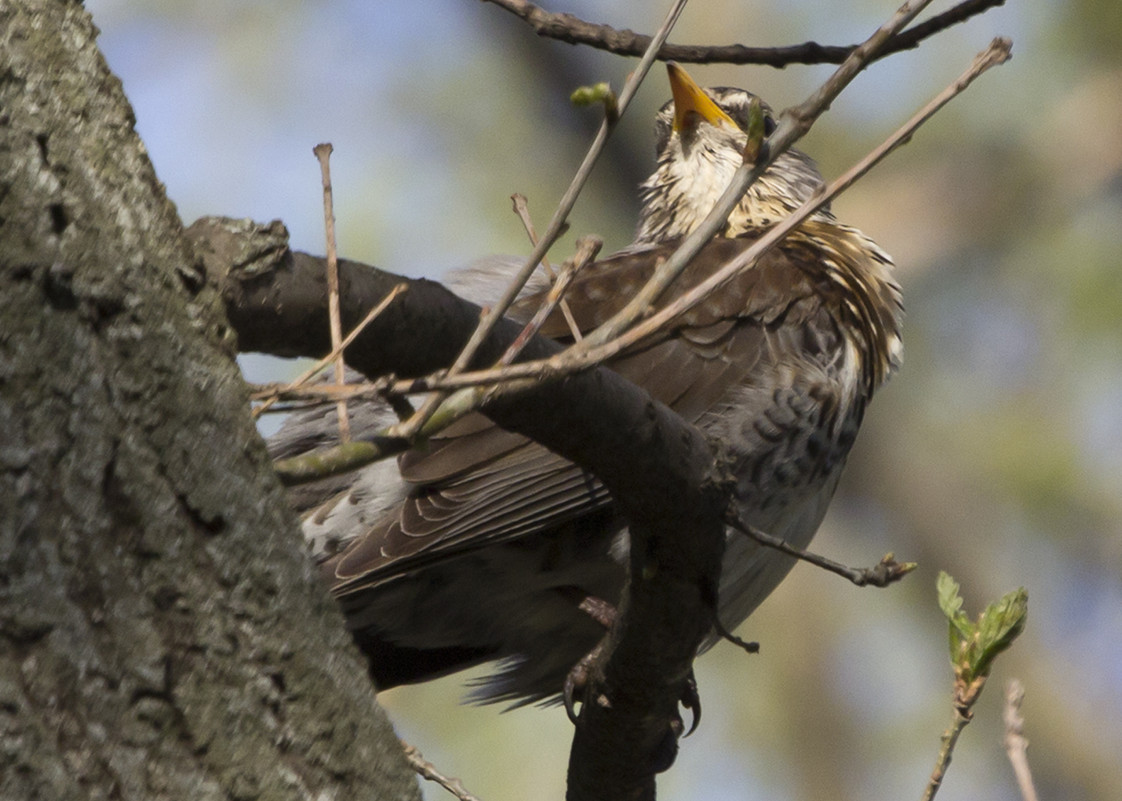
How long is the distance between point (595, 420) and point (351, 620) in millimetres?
1752

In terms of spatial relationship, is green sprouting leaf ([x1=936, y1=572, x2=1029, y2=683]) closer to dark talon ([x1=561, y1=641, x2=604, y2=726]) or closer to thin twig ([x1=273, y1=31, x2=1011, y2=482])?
thin twig ([x1=273, y1=31, x2=1011, y2=482])

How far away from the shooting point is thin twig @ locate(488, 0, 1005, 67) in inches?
111

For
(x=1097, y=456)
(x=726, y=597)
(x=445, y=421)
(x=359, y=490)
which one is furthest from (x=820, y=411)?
(x=1097, y=456)

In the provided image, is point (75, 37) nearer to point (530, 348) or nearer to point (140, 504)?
point (140, 504)

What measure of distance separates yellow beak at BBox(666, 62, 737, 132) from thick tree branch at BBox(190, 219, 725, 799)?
2.73 metres

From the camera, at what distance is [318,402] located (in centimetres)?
206

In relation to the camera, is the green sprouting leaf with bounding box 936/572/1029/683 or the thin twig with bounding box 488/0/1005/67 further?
the thin twig with bounding box 488/0/1005/67

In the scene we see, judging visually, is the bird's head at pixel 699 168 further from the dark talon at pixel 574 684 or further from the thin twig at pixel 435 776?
the thin twig at pixel 435 776

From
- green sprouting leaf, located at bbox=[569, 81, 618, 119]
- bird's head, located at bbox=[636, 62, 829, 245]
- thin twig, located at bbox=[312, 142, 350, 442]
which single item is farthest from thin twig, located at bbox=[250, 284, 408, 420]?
bird's head, located at bbox=[636, 62, 829, 245]

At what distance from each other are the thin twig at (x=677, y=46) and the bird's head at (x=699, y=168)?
2.14 metres

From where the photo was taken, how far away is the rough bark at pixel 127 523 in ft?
4.77

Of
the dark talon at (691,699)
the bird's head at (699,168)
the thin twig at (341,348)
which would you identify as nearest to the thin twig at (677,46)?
the thin twig at (341,348)


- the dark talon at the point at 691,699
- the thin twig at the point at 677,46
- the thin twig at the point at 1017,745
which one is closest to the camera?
the thin twig at the point at 1017,745

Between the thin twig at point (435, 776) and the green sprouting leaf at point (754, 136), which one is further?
the thin twig at point (435, 776)
